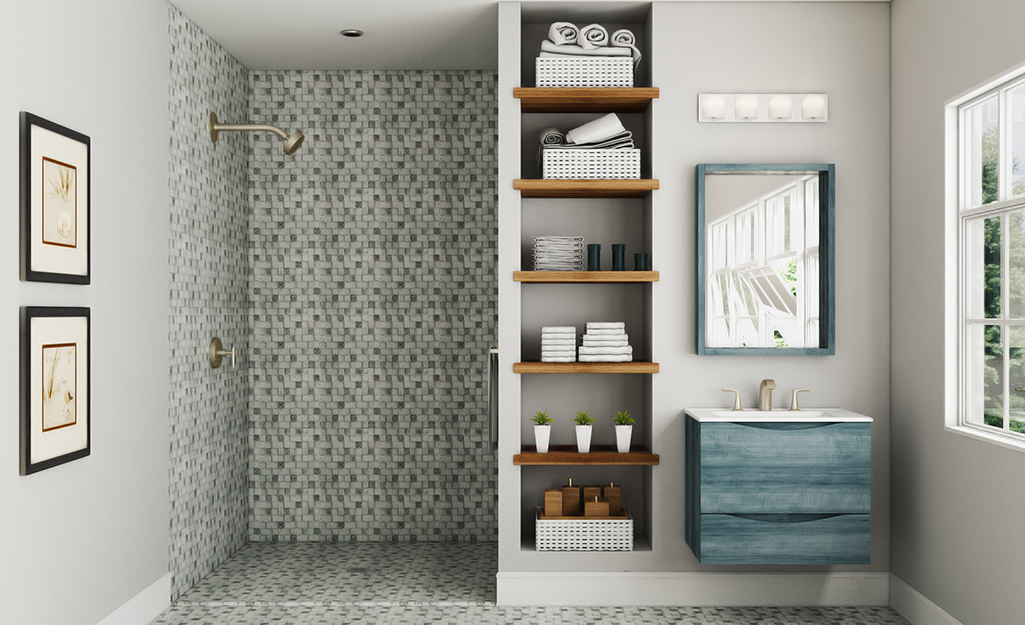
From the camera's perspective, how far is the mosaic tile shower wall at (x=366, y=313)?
4.43 metres

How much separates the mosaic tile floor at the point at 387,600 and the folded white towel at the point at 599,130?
6.71ft

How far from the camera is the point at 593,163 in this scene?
11.4 feet

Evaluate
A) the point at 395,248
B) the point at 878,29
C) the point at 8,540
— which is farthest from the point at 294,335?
the point at 878,29

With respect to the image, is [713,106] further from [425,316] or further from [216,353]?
[216,353]

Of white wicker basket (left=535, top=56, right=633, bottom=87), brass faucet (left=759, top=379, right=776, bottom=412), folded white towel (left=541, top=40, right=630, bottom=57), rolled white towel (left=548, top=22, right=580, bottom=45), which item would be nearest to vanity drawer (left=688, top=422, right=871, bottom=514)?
brass faucet (left=759, top=379, right=776, bottom=412)

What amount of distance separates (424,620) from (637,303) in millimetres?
1688

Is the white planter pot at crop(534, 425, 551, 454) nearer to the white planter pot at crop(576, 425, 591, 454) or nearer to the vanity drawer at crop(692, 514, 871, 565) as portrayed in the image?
the white planter pot at crop(576, 425, 591, 454)

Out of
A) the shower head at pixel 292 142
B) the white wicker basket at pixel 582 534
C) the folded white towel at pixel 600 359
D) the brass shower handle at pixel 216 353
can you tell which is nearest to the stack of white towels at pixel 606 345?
the folded white towel at pixel 600 359

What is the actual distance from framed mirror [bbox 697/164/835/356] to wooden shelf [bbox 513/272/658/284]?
26 cm

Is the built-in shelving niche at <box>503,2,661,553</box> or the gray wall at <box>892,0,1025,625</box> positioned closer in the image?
the gray wall at <box>892,0,1025,625</box>

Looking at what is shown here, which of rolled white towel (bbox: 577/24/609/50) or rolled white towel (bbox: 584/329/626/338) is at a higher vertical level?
rolled white towel (bbox: 577/24/609/50)

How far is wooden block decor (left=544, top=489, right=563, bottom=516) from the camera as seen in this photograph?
3.53m

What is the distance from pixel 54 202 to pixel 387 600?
2.08 meters

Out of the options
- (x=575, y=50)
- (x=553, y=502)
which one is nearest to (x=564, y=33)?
(x=575, y=50)
